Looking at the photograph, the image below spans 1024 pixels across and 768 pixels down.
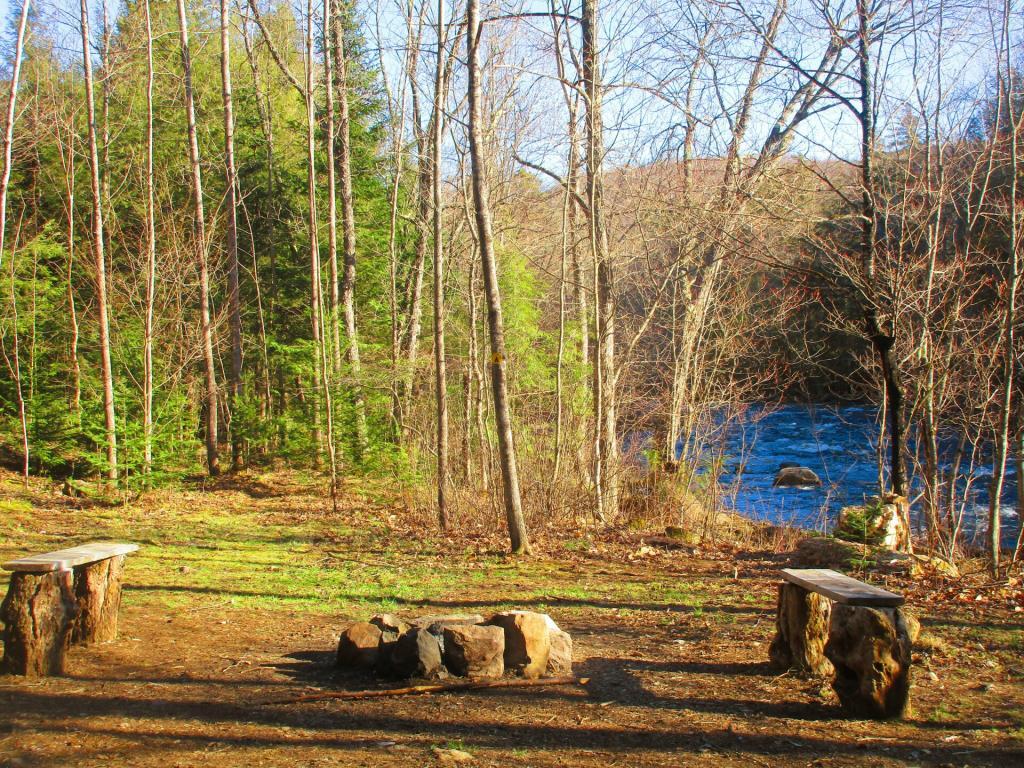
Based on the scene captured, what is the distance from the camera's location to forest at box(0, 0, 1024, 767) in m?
4.32

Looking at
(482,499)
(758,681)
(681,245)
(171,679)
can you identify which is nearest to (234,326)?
(482,499)

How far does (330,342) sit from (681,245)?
6876mm

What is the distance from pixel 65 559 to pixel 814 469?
54.7ft

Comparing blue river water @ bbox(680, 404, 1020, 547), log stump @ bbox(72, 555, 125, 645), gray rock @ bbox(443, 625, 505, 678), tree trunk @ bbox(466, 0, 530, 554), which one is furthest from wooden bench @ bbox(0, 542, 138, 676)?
blue river water @ bbox(680, 404, 1020, 547)

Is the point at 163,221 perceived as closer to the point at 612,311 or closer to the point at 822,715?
the point at 612,311

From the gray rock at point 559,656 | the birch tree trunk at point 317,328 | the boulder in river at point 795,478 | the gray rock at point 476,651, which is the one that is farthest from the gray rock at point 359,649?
the boulder in river at point 795,478

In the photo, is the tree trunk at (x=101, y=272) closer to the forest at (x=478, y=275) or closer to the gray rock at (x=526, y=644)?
the forest at (x=478, y=275)

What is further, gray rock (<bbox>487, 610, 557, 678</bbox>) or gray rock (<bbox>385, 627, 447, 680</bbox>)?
gray rock (<bbox>487, 610, 557, 678</bbox>)

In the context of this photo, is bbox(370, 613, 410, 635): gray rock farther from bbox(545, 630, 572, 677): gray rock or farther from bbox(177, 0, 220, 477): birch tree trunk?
bbox(177, 0, 220, 477): birch tree trunk

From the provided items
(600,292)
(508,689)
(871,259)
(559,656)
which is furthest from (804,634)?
(600,292)

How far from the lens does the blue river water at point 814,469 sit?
1284 centimetres

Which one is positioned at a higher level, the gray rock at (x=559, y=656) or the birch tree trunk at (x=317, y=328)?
the birch tree trunk at (x=317, y=328)

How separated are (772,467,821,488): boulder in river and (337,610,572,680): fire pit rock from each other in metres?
13.3

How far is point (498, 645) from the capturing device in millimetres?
4773
